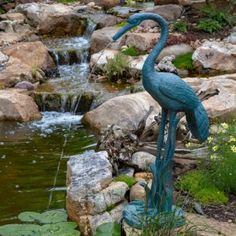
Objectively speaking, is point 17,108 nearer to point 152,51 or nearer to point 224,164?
point 224,164

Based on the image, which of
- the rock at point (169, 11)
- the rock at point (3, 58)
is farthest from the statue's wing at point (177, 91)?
the rock at point (169, 11)

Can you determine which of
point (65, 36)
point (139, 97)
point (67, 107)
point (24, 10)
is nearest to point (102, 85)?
point (67, 107)

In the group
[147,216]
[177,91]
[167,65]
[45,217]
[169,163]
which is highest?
[177,91]

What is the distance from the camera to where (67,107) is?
1014cm

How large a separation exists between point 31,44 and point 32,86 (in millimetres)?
2306

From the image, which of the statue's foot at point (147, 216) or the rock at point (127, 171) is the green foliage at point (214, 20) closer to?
the rock at point (127, 171)

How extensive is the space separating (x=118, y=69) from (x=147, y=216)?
733 cm

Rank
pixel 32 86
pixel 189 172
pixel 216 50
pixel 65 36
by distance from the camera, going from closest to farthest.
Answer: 1. pixel 189 172
2. pixel 32 86
3. pixel 216 50
4. pixel 65 36

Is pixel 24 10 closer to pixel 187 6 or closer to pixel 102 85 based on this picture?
pixel 187 6

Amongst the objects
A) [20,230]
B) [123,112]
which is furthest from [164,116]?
[123,112]

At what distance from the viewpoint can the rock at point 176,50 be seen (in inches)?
494

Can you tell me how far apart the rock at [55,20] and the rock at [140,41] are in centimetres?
325

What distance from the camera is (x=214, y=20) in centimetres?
1441

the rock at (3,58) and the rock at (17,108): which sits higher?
the rock at (17,108)
